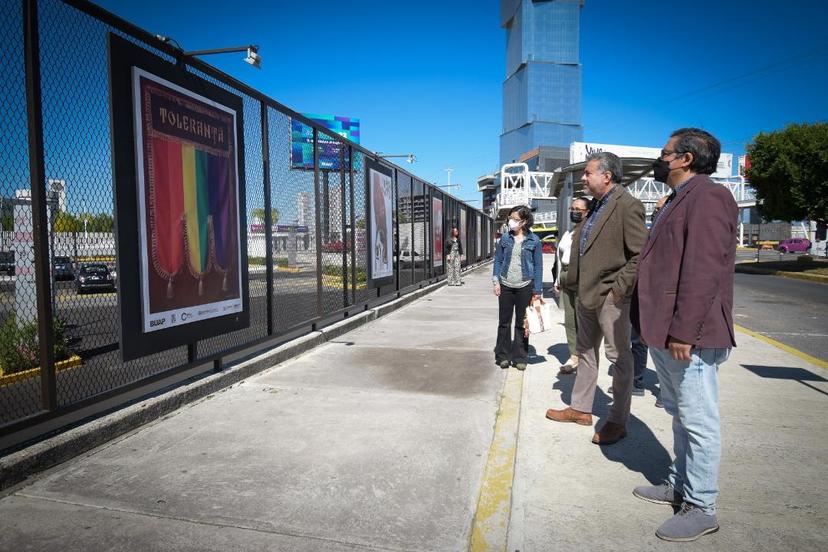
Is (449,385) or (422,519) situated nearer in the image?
(422,519)

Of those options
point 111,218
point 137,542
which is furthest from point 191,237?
point 137,542

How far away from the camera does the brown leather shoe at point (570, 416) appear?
3828mm

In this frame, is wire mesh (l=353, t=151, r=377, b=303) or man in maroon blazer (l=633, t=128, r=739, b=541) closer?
man in maroon blazer (l=633, t=128, r=739, b=541)

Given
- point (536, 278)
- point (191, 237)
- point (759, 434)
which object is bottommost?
point (759, 434)

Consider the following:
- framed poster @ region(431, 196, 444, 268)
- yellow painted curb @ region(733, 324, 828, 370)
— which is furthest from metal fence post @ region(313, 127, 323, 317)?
framed poster @ region(431, 196, 444, 268)

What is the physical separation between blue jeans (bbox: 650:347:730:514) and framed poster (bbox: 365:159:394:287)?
22.2 feet

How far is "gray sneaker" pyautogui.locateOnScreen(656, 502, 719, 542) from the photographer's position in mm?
2375

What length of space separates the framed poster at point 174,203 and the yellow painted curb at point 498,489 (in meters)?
2.61

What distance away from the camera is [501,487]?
9.45ft

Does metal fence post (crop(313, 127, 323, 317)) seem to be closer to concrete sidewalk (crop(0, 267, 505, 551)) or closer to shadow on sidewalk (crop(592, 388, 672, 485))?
concrete sidewalk (crop(0, 267, 505, 551))

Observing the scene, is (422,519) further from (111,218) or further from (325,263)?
(325,263)

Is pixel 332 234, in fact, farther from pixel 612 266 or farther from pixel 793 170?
pixel 793 170

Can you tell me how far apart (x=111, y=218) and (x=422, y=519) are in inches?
112

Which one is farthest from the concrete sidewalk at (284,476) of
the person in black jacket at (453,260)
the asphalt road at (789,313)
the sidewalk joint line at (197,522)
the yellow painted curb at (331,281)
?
the person in black jacket at (453,260)
